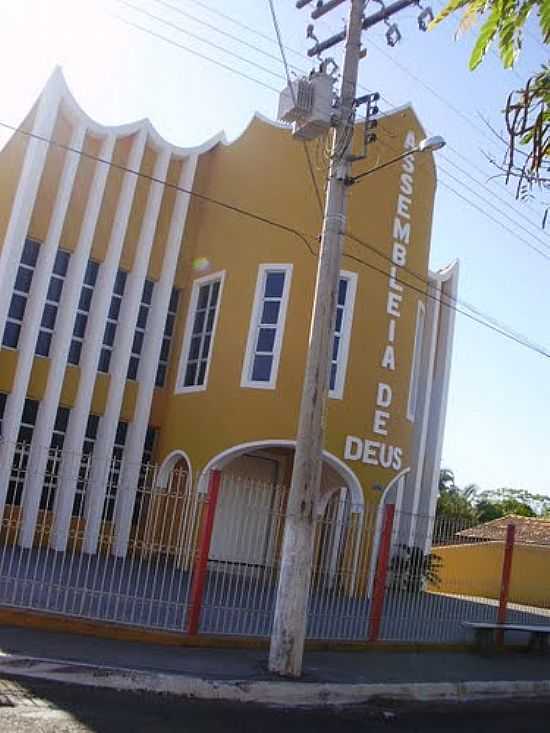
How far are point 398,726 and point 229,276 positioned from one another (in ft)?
36.0

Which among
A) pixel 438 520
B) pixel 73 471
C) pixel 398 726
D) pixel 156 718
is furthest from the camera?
pixel 73 471

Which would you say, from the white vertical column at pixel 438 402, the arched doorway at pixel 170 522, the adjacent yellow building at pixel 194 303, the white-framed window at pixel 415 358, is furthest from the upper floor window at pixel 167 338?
the arched doorway at pixel 170 522

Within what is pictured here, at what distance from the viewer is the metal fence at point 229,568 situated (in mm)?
9141

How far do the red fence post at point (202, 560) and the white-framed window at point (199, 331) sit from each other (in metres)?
7.79

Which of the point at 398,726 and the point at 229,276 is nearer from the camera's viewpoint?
the point at 398,726

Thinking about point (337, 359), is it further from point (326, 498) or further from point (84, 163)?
point (84, 163)

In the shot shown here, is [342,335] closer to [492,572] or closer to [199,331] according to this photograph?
[199,331]

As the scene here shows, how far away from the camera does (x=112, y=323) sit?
17.3 metres

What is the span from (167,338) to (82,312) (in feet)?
6.50

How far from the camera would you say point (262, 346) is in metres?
16.0

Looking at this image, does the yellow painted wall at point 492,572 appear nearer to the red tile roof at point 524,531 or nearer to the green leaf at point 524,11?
the red tile roof at point 524,531

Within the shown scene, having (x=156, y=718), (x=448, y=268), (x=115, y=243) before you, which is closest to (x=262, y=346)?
(x=115, y=243)

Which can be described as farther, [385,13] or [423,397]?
[423,397]

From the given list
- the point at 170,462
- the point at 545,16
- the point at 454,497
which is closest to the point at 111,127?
the point at 170,462
